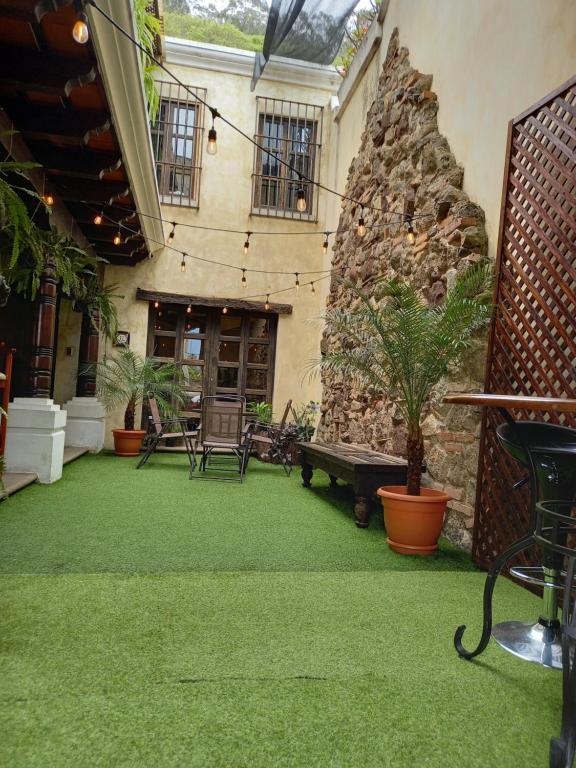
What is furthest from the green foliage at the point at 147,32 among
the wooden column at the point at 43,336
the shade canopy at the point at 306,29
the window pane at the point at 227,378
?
the window pane at the point at 227,378

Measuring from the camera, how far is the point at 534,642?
79.1 inches

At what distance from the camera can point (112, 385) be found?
7383 mm

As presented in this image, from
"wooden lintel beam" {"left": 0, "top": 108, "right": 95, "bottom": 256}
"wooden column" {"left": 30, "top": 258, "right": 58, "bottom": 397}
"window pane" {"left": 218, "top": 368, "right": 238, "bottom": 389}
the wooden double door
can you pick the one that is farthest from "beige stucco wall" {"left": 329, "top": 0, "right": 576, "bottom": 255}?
"window pane" {"left": 218, "top": 368, "right": 238, "bottom": 389}

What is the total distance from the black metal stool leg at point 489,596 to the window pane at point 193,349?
6.67 m

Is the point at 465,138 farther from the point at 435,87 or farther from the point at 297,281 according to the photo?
the point at 297,281

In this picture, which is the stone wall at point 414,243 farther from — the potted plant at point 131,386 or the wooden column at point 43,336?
the wooden column at point 43,336

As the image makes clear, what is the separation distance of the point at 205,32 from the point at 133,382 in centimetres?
563

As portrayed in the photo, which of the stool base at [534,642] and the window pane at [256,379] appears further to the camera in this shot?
the window pane at [256,379]

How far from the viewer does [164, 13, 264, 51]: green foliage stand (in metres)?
8.24

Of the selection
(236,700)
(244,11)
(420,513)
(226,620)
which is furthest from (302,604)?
(244,11)

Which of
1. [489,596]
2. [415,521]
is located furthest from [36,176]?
[489,596]

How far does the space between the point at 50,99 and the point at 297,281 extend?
15.1 ft

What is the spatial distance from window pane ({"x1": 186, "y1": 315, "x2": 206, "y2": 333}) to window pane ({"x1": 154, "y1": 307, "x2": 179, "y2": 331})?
7.5 inches

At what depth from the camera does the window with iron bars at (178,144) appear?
800 centimetres
